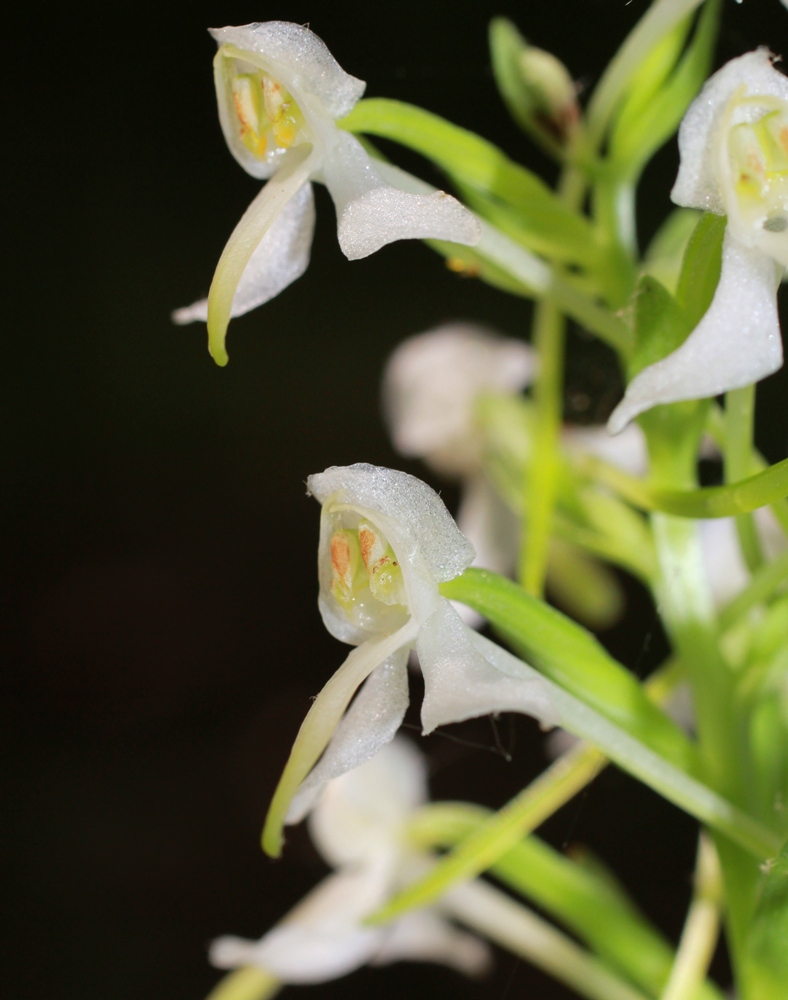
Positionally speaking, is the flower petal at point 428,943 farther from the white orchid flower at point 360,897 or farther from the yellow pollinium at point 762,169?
the yellow pollinium at point 762,169

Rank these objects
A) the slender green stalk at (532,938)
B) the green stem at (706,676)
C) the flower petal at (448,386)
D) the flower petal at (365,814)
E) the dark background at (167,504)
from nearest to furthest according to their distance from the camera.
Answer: the green stem at (706,676), the slender green stalk at (532,938), the flower petal at (365,814), the flower petal at (448,386), the dark background at (167,504)

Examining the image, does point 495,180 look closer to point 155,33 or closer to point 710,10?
point 710,10

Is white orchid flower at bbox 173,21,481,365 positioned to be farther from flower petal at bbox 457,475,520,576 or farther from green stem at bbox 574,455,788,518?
flower petal at bbox 457,475,520,576

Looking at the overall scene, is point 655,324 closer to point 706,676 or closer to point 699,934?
point 706,676

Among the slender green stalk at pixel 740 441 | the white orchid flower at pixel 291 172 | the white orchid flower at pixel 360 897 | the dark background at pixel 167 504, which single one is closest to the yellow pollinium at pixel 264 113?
the white orchid flower at pixel 291 172

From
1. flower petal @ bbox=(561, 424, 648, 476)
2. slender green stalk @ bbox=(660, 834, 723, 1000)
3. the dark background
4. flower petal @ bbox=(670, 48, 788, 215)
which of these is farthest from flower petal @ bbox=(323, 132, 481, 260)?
the dark background

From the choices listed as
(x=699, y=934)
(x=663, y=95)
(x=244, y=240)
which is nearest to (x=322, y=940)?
(x=699, y=934)

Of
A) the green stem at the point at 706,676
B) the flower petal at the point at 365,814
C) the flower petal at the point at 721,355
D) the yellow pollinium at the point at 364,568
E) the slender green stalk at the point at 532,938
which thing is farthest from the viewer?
the flower petal at the point at 365,814
